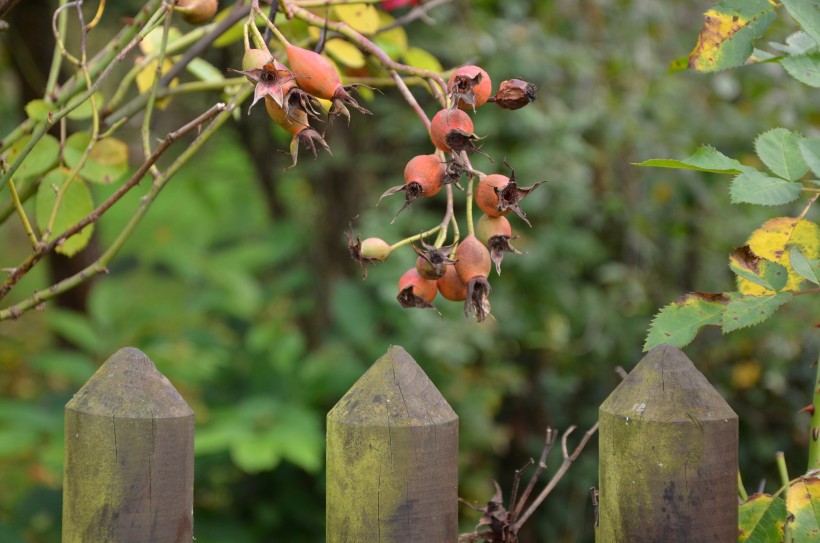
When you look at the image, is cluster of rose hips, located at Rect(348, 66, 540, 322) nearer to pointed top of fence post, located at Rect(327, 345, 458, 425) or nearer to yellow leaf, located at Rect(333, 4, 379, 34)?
pointed top of fence post, located at Rect(327, 345, 458, 425)

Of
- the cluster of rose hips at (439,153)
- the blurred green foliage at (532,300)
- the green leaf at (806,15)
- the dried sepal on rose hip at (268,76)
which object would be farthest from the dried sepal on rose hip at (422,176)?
the blurred green foliage at (532,300)

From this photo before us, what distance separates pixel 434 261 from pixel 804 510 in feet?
1.16

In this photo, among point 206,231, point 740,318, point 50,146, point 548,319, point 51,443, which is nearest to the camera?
point 740,318

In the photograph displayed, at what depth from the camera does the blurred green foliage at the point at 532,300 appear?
2445mm

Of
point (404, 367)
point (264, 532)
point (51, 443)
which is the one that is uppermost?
point (404, 367)

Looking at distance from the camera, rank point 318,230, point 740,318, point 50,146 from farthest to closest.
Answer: point 318,230, point 50,146, point 740,318

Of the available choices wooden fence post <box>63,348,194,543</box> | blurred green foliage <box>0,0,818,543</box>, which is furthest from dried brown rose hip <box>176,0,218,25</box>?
blurred green foliage <box>0,0,818,543</box>

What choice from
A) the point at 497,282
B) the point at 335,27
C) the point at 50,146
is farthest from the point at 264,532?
the point at 335,27

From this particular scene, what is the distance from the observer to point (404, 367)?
0.79 m

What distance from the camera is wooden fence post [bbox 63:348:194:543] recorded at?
0.77 meters

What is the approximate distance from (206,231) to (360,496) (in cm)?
294

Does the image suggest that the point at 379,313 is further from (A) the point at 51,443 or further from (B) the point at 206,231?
(B) the point at 206,231

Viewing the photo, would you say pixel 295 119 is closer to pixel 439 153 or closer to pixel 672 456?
pixel 439 153

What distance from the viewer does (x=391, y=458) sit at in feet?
2.55
